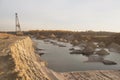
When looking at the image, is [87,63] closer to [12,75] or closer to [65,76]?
[65,76]

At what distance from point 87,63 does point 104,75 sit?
30.6ft

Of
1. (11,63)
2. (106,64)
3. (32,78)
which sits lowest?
(106,64)

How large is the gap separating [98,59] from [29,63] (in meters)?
22.4

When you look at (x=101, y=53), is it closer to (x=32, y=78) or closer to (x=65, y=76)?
(x=65, y=76)

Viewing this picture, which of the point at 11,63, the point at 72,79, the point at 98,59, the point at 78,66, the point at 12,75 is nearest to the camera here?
the point at 12,75

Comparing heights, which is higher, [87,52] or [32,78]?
[32,78]

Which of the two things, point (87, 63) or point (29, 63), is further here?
point (87, 63)

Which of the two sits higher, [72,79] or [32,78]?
[32,78]

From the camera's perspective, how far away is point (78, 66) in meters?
28.2

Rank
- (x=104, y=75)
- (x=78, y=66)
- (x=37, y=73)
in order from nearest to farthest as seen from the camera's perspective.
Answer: (x=37, y=73), (x=104, y=75), (x=78, y=66)

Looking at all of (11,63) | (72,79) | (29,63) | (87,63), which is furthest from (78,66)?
(11,63)

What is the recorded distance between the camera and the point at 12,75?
9.09 meters

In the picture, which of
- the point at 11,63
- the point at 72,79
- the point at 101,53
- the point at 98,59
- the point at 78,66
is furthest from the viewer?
the point at 101,53

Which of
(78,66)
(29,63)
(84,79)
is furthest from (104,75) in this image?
(29,63)
